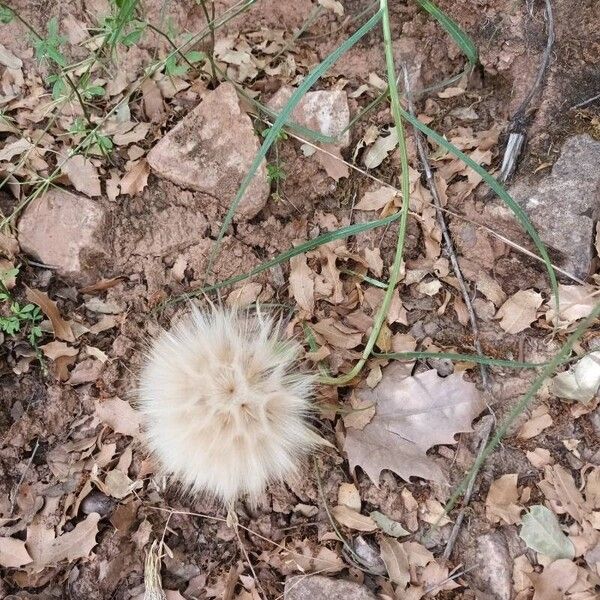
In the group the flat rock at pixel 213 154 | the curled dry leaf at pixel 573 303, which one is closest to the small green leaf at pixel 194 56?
the flat rock at pixel 213 154

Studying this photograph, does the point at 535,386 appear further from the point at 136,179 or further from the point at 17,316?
the point at 17,316

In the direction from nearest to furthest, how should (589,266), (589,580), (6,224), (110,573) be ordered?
(589,580) → (110,573) → (589,266) → (6,224)

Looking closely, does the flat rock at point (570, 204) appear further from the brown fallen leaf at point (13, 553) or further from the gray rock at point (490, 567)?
the brown fallen leaf at point (13, 553)

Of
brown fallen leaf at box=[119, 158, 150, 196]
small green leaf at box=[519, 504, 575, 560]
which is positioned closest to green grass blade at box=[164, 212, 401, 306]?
brown fallen leaf at box=[119, 158, 150, 196]

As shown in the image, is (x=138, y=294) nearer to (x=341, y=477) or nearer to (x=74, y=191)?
(x=74, y=191)

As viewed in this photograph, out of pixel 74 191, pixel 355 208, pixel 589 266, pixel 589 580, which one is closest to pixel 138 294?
pixel 74 191

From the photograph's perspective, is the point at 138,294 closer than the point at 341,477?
No
